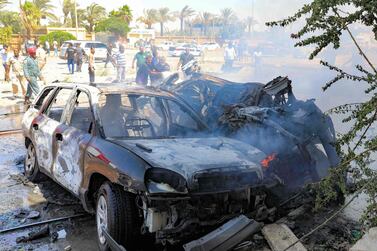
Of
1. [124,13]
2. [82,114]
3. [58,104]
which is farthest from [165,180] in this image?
[124,13]

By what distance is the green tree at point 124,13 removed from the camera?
5578 centimetres

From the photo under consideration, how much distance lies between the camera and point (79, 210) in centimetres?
489

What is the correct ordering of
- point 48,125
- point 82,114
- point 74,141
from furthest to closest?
point 48,125 < point 82,114 < point 74,141

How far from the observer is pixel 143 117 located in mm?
4746

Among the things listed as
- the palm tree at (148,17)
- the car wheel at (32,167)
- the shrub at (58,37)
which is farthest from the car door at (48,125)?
the palm tree at (148,17)

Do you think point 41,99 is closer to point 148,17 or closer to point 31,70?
point 31,70

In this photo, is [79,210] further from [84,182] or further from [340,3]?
[340,3]

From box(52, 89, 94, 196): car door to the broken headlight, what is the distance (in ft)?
3.48

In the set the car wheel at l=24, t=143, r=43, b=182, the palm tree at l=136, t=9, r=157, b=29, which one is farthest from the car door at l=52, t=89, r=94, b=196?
the palm tree at l=136, t=9, r=157, b=29

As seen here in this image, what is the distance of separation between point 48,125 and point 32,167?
102cm

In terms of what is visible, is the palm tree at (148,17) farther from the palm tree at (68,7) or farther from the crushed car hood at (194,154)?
the crushed car hood at (194,154)

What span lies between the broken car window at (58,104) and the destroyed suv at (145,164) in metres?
0.03

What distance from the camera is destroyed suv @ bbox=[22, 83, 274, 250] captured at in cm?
340

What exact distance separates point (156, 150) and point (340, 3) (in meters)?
2.08
